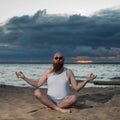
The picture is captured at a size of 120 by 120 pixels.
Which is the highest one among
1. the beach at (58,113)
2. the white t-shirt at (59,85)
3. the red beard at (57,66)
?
the red beard at (57,66)

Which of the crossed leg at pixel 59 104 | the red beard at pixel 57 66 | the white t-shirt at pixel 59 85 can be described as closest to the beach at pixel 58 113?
the crossed leg at pixel 59 104

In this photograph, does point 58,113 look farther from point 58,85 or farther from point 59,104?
point 58,85

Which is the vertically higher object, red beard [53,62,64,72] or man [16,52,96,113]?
red beard [53,62,64,72]

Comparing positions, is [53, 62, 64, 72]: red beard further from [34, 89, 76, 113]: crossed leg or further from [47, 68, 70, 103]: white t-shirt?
[34, 89, 76, 113]: crossed leg

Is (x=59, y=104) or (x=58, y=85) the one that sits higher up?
(x=58, y=85)

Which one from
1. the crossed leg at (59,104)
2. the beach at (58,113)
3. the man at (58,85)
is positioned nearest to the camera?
the beach at (58,113)

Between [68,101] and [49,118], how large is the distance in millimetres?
735

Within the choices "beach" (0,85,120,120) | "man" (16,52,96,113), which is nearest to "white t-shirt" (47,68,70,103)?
"man" (16,52,96,113)

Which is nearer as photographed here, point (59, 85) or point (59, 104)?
point (59, 85)

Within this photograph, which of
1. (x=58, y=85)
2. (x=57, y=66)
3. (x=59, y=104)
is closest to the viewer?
(x=57, y=66)

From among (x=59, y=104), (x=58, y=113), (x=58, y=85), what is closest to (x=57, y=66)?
(x=58, y=85)

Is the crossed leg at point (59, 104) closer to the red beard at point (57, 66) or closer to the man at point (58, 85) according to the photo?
the man at point (58, 85)

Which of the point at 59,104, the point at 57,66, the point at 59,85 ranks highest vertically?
the point at 57,66

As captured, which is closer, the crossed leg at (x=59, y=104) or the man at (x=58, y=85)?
the man at (x=58, y=85)
